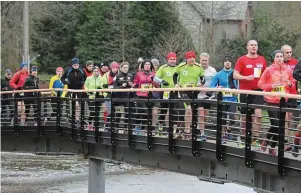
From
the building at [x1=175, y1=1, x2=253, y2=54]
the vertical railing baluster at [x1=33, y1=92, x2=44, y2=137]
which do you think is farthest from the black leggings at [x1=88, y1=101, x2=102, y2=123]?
the building at [x1=175, y1=1, x2=253, y2=54]

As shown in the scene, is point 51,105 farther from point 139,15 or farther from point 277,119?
point 139,15

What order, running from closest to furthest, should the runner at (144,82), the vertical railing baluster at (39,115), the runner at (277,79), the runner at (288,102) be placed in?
the runner at (288,102) → the runner at (277,79) → the runner at (144,82) → the vertical railing baluster at (39,115)

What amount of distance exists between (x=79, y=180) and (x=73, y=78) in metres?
6.87

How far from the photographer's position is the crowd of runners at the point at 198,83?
1078 centimetres

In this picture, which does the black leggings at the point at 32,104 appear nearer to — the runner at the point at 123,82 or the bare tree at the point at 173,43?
the runner at the point at 123,82

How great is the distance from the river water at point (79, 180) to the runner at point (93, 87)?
108 inches

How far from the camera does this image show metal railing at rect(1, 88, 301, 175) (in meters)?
10.5

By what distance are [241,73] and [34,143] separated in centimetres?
776

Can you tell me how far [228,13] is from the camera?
49.4 m

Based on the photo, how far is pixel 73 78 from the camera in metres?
17.7

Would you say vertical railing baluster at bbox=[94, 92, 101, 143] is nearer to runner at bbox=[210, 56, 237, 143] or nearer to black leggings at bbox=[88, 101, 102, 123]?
black leggings at bbox=[88, 101, 102, 123]

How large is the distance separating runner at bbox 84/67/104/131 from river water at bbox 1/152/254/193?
2.74m

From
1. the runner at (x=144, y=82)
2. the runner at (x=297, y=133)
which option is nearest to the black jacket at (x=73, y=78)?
the runner at (x=144, y=82)

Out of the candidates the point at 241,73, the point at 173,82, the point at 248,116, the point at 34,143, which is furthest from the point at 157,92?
the point at 34,143
